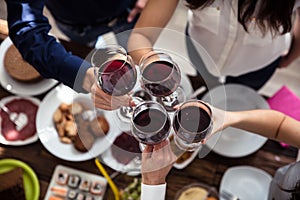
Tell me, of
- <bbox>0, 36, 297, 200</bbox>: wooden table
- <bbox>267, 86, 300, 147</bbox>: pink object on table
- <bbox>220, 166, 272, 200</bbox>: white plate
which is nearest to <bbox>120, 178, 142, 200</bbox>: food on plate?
<bbox>0, 36, 297, 200</bbox>: wooden table

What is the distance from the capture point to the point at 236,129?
132 cm

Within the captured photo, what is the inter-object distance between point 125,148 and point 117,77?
20cm

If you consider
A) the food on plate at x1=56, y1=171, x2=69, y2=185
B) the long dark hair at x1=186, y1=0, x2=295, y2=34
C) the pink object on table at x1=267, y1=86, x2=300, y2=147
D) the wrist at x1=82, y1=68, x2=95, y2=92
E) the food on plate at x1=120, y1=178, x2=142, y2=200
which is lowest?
the food on plate at x1=56, y1=171, x2=69, y2=185

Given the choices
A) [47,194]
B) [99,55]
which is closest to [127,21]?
[99,55]

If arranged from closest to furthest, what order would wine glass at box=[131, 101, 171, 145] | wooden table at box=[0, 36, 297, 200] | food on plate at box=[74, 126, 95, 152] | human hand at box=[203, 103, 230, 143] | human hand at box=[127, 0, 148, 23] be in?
wine glass at box=[131, 101, 171, 145], human hand at box=[203, 103, 230, 143], food on plate at box=[74, 126, 95, 152], wooden table at box=[0, 36, 297, 200], human hand at box=[127, 0, 148, 23]

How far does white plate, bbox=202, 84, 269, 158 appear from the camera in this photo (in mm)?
1192

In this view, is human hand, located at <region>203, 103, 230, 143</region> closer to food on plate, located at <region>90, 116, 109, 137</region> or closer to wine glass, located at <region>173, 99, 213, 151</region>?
wine glass, located at <region>173, 99, 213, 151</region>

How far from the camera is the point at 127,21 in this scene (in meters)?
1.55

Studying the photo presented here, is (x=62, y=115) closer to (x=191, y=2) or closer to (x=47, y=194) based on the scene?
(x=47, y=194)

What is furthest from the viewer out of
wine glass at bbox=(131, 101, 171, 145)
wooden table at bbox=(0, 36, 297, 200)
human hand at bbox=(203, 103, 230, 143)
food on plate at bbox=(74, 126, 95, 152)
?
wooden table at bbox=(0, 36, 297, 200)

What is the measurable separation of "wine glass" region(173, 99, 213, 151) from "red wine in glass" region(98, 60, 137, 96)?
0.13 m

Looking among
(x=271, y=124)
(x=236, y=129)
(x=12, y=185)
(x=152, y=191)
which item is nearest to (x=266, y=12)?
(x=271, y=124)

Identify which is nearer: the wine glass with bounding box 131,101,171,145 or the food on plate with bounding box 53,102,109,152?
the wine glass with bounding box 131,101,171,145

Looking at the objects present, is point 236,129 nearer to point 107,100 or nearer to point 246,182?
point 246,182
